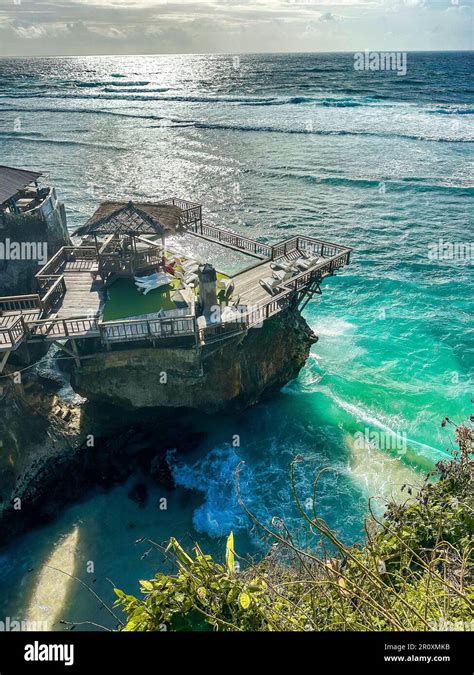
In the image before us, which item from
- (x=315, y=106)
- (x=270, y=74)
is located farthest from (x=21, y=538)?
(x=270, y=74)

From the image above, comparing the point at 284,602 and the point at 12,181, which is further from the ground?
the point at 12,181

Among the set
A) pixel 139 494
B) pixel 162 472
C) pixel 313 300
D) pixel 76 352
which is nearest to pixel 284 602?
pixel 139 494

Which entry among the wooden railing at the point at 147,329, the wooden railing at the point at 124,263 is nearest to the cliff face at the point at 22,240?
the wooden railing at the point at 124,263

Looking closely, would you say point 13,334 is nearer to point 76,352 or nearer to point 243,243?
point 76,352

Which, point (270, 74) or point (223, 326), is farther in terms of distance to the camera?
point (270, 74)

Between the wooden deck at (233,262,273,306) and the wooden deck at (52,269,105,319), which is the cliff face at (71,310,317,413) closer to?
the wooden deck at (233,262,273,306)
